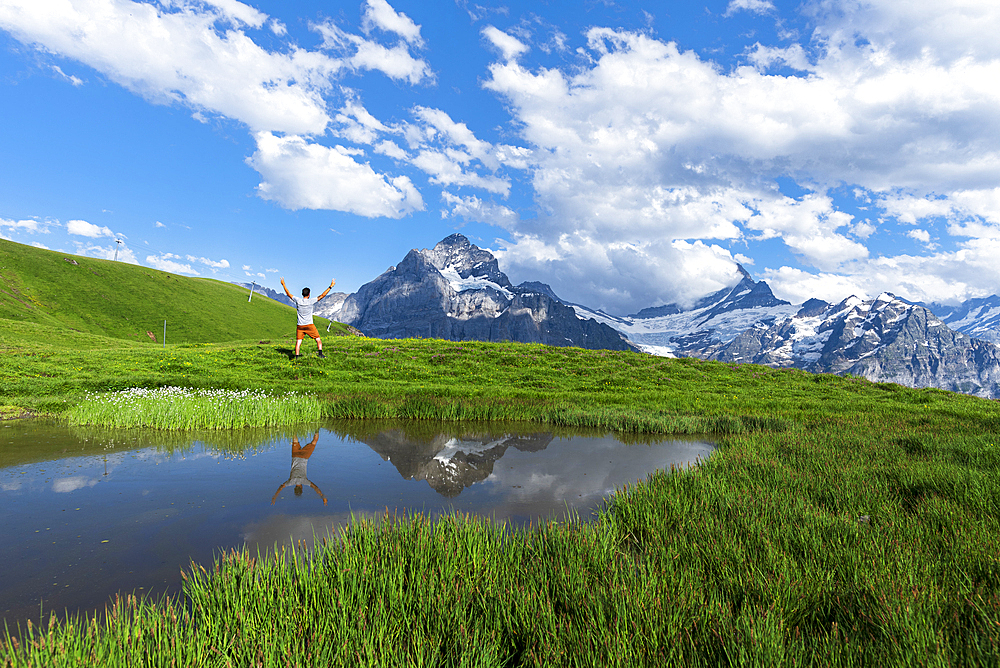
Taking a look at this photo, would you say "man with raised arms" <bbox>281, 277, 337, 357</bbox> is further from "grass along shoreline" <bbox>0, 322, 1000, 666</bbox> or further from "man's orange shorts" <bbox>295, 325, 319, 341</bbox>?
"grass along shoreline" <bbox>0, 322, 1000, 666</bbox>

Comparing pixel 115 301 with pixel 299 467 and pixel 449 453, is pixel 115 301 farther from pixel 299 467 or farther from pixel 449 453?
pixel 449 453

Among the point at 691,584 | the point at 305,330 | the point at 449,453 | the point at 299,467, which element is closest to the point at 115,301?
the point at 305,330

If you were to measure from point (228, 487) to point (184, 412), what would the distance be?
7033 millimetres

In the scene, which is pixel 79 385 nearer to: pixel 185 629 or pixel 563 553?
pixel 185 629

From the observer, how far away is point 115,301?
99062 mm

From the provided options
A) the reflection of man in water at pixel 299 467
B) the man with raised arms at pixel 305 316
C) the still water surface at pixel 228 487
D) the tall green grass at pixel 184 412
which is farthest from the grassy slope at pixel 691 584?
the man with raised arms at pixel 305 316

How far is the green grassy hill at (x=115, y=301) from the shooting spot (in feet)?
278

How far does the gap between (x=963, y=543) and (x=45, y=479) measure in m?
14.8

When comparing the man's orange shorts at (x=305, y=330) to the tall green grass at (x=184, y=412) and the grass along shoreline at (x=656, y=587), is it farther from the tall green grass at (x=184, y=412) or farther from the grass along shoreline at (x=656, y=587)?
the grass along shoreline at (x=656, y=587)

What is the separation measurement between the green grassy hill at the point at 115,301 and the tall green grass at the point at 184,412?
76.9m

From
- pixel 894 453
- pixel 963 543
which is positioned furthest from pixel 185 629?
pixel 894 453

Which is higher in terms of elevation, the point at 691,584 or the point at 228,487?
the point at 691,584

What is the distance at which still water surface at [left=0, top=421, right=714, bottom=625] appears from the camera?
A: 5.57 meters

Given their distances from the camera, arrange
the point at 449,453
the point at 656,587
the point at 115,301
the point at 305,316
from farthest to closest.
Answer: the point at 115,301, the point at 305,316, the point at 449,453, the point at 656,587
